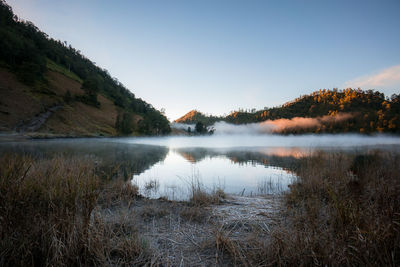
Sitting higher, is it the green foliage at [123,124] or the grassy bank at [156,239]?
the green foliage at [123,124]

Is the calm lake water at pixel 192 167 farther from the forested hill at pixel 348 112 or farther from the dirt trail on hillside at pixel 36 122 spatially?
the forested hill at pixel 348 112

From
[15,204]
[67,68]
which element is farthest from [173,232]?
[67,68]

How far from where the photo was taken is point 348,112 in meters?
89.2

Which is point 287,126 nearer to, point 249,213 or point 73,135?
point 73,135

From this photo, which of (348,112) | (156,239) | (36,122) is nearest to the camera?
(156,239)

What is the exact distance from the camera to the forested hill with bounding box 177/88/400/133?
70188 millimetres

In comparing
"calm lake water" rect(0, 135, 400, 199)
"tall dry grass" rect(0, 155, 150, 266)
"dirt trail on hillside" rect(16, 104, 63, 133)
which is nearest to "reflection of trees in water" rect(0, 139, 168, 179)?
"calm lake water" rect(0, 135, 400, 199)

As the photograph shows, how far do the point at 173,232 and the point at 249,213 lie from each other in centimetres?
214

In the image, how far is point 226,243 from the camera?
290cm

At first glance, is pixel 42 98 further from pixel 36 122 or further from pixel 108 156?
pixel 108 156

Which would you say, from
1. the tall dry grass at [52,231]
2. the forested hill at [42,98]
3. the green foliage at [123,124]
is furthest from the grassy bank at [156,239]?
the green foliage at [123,124]

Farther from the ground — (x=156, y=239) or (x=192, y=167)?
(x=156, y=239)

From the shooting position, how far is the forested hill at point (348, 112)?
230 feet

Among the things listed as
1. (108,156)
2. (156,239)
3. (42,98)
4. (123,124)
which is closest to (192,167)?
(108,156)
